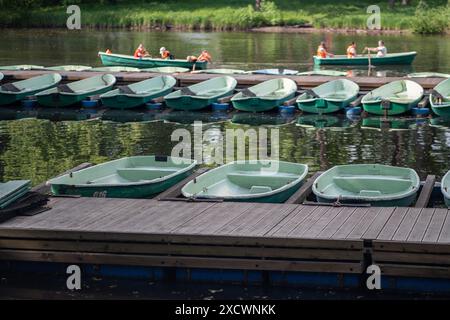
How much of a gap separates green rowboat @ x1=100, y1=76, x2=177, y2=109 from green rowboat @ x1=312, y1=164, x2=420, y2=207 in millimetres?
17858

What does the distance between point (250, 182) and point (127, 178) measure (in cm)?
292

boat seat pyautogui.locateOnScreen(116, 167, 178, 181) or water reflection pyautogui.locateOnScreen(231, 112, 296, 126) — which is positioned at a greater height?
boat seat pyautogui.locateOnScreen(116, 167, 178, 181)

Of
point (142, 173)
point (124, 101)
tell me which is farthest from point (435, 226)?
point (124, 101)

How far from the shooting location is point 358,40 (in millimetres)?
69688

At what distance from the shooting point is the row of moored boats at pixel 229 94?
3675cm

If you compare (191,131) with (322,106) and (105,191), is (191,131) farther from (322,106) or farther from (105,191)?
(105,191)

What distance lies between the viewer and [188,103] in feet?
126

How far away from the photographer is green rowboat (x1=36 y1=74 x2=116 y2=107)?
39.9 m

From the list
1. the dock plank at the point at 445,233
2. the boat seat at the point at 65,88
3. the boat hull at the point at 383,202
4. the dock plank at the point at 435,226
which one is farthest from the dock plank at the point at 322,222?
the boat seat at the point at 65,88

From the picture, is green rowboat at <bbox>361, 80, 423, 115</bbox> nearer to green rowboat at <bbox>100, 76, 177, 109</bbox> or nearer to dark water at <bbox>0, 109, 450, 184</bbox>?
dark water at <bbox>0, 109, 450, 184</bbox>

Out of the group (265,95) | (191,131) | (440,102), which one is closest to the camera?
(191,131)

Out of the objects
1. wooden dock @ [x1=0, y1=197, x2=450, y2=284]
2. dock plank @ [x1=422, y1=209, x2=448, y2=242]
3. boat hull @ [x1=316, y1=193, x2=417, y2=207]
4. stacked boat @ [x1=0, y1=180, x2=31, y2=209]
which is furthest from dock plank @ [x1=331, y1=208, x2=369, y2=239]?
stacked boat @ [x1=0, y1=180, x2=31, y2=209]

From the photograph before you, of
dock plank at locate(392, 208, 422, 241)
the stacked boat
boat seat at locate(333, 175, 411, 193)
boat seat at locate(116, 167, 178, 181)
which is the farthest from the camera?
boat seat at locate(116, 167, 178, 181)

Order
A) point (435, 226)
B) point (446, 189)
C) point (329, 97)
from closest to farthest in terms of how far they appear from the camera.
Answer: point (435, 226) → point (446, 189) → point (329, 97)
